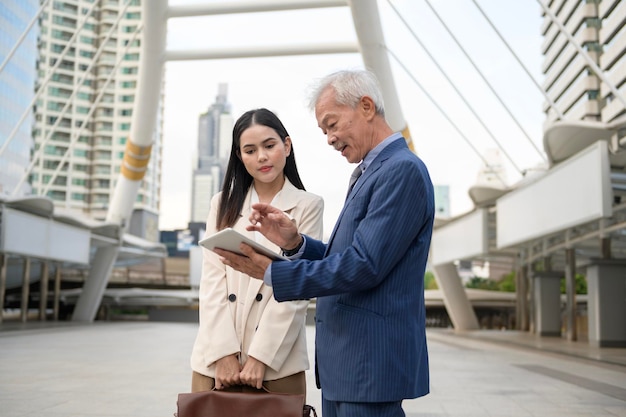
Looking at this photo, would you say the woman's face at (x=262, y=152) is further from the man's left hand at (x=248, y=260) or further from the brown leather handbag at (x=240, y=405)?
the brown leather handbag at (x=240, y=405)

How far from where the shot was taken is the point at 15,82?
66375 mm

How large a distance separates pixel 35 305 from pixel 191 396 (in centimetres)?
5373

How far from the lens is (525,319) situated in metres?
33.4

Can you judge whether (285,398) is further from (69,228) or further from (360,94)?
(69,228)

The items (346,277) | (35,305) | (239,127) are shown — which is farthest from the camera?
(35,305)

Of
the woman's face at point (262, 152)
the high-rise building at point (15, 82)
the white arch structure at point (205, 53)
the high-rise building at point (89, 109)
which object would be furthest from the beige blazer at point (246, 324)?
the high-rise building at point (89, 109)

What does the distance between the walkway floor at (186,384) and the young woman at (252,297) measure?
158 inches

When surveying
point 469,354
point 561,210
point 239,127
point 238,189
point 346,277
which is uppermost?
point 561,210

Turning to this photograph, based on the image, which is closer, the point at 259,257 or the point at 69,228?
the point at 259,257

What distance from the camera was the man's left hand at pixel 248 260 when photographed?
238 cm

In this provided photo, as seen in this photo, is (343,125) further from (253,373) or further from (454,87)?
(454,87)

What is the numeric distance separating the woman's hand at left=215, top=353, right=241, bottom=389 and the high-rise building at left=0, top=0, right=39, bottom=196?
62.3 m

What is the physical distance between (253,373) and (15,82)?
69.4 meters

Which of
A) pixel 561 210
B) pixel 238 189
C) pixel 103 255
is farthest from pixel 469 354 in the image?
pixel 103 255
